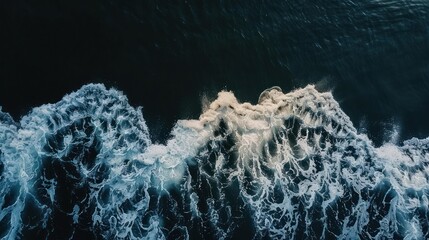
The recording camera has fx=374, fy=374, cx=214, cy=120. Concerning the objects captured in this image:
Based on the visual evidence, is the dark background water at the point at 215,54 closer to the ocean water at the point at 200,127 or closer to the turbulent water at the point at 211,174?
the ocean water at the point at 200,127

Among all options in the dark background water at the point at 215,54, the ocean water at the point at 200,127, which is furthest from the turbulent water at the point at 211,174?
the dark background water at the point at 215,54

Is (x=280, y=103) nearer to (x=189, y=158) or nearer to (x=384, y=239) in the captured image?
(x=189, y=158)

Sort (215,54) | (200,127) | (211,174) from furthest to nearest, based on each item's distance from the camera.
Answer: (215,54), (200,127), (211,174)

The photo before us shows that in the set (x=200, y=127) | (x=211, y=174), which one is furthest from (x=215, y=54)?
(x=211, y=174)

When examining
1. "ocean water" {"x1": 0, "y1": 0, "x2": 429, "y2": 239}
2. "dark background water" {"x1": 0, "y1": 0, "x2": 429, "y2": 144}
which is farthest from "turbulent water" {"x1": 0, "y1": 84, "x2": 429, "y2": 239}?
"dark background water" {"x1": 0, "y1": 0, "x2": 429, "y2": 144}

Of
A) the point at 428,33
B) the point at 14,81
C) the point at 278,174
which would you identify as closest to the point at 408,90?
the point at 428,33

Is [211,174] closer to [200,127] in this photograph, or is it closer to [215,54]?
[200,127]

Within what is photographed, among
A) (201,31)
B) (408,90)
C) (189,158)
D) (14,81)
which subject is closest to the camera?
Result: (14,81)
